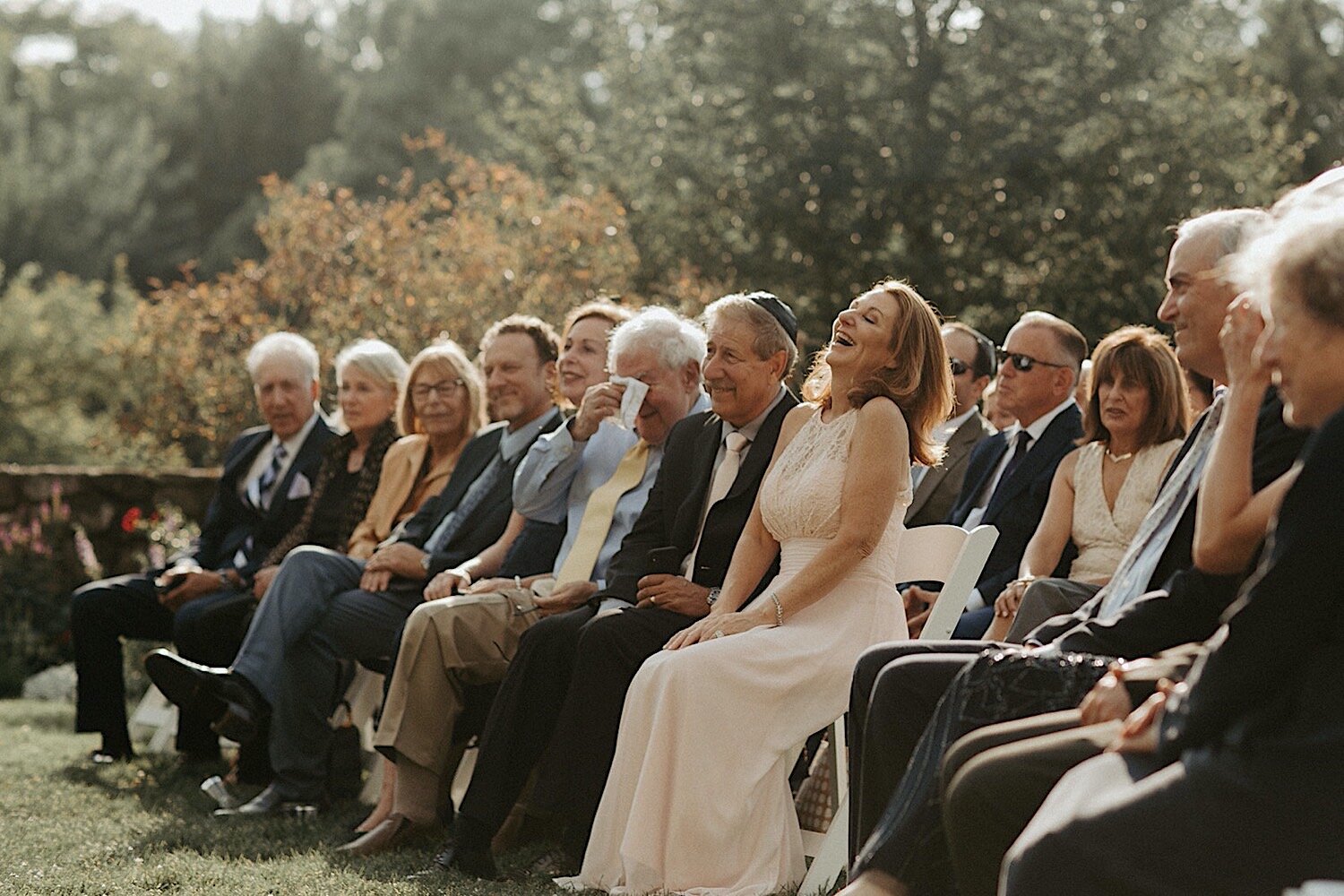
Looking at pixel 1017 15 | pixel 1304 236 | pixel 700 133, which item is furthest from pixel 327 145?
pixel 1304 236

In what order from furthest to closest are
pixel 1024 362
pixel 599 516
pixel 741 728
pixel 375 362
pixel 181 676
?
pixel 375 362, pixel 181 676, pixel 1024 362, pixel 599 516, pixel 741 728

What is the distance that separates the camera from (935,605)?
4.73 m

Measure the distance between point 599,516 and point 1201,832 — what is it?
3.79 m

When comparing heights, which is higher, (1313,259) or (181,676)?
(1313,259)

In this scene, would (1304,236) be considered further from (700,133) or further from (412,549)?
(700,133)

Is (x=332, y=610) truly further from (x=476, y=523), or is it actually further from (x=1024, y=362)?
(x=1024, y=362)

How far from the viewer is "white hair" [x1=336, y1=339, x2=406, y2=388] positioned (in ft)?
25.0

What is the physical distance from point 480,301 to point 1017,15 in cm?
663

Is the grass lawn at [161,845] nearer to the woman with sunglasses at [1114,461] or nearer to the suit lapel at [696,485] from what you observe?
the suit lapel at [696,485]

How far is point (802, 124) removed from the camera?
52.4ft

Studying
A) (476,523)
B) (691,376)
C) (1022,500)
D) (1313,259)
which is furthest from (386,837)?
(1313,259)

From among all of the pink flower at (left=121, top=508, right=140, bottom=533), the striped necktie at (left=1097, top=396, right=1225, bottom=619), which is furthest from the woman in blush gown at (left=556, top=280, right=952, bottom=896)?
the pink flower at (left=121, top=508, right=140, bottom=533)

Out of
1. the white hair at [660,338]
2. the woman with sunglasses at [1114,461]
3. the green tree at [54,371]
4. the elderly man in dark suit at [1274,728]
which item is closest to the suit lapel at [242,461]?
the white hair at [660,338]

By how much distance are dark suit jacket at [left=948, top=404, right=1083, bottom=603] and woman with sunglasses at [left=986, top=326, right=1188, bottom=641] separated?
24cm
